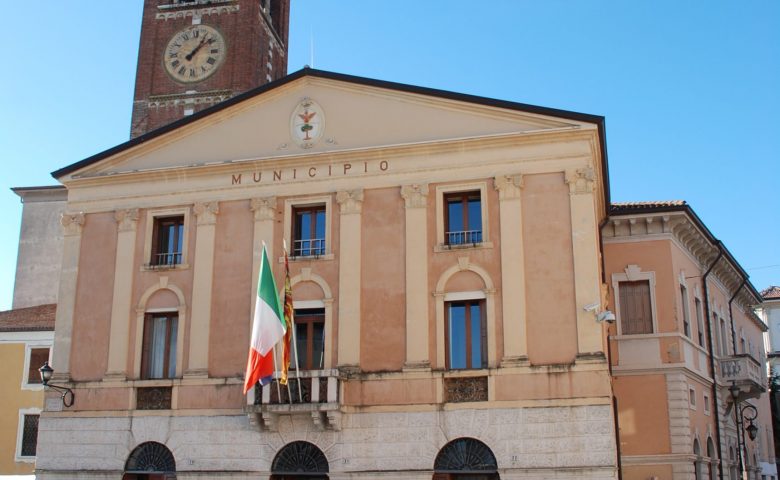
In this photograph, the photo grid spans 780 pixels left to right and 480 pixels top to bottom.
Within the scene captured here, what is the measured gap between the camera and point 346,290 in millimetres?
23234

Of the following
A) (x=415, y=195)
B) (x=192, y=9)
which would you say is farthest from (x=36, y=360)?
(x=192, y=9)

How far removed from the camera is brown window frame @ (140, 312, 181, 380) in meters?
24.5

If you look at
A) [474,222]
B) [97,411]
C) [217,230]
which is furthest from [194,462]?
[474,222]

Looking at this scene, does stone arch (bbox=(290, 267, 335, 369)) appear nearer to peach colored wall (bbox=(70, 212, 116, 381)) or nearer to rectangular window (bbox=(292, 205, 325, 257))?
rectangular window (bbox=(292, 205, 325, 257))

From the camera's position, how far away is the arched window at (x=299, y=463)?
22359mm

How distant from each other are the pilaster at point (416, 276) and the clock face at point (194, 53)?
2290cm

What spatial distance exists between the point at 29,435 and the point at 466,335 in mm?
19070

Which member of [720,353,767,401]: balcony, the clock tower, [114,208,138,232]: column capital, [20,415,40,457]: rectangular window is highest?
the clock tower

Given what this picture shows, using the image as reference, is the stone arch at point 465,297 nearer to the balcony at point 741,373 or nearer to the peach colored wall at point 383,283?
the peach colored wall at point 383,283

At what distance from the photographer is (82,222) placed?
1023 inches

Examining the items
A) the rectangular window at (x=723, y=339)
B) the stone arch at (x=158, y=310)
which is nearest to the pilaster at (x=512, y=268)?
the stone arch at (x=158, y=310)

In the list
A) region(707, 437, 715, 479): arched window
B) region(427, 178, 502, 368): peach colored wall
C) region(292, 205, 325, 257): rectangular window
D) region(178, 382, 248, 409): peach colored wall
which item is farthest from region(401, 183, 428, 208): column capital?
region(707, 437, 715, 479): arched window

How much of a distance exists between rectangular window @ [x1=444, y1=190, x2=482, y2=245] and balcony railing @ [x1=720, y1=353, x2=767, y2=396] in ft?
39.0

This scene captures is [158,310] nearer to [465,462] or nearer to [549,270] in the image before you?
[465,462]
